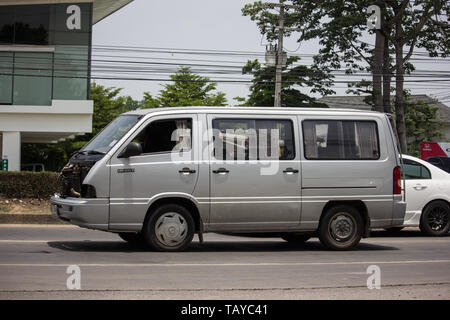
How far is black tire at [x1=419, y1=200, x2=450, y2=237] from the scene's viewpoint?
14.9 m

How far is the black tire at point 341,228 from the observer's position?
11352 millimetres

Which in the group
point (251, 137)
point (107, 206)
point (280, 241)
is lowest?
point (280, 241)

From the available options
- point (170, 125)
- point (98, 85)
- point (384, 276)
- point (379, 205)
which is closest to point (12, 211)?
point (170, 125)

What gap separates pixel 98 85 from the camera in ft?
204

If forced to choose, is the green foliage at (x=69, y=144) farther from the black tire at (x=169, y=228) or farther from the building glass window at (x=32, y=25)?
the black tire at (x=169, y=228)

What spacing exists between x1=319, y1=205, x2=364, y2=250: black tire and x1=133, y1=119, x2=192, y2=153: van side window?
2.66 metres

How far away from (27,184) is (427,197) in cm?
955

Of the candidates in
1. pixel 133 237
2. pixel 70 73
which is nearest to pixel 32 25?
pixel 70 73

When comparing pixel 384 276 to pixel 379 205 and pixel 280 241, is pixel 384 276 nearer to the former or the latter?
pixel 379 205

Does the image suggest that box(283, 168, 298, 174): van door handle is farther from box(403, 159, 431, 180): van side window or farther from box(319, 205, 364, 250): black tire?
box(403, 159, 431, 180): van side window

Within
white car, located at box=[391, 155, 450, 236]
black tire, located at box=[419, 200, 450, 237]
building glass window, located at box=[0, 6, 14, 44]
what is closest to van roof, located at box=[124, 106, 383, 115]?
white car, located at box=[391, 155, 450, 236]

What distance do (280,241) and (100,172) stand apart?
14.5 feet
